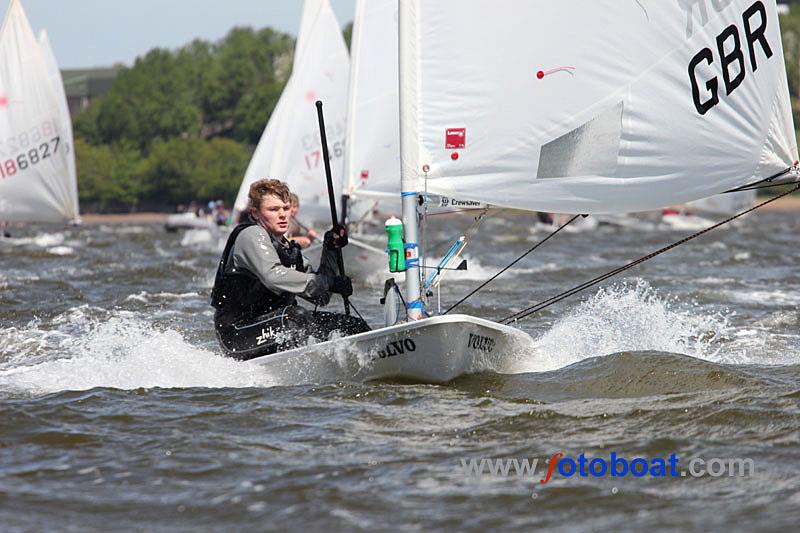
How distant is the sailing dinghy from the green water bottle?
12 cm

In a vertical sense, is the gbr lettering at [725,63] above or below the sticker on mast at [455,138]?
above

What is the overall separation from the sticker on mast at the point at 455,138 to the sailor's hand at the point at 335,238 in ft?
2.75

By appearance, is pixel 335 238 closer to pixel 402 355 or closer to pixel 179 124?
pixel 402 355

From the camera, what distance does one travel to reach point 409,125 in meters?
7.02

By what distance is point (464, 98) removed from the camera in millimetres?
7020

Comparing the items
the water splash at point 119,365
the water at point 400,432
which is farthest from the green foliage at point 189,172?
the water splash at point 119,365

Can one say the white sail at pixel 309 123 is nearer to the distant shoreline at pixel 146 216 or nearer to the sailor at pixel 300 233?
the sailor at pixel 300 233

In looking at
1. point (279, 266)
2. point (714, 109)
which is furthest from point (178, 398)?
point (714, 109)

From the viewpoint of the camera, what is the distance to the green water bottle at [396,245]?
21.6 feet

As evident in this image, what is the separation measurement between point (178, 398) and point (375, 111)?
8.82m

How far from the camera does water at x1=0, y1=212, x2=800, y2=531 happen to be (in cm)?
456

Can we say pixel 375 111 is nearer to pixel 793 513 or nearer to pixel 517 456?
pixel 517 456

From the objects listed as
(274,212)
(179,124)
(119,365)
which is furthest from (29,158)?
(179,124)

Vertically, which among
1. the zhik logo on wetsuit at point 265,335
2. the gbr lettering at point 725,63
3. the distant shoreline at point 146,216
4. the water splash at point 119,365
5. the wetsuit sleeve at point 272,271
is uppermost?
the gbr lettering at point 725,63
